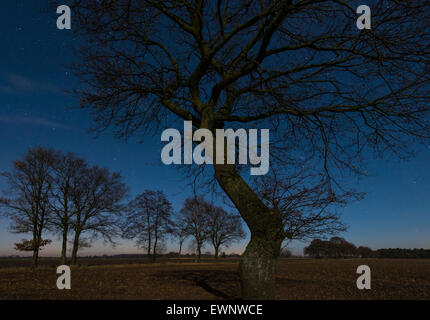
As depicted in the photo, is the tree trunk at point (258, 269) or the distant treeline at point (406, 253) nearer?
the tree trunk at point (258, 269)

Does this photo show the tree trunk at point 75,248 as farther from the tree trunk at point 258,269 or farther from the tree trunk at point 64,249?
the tree trunk at point 258,269

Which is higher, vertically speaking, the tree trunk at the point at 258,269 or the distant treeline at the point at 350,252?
the tree trunk at the point at 258,269

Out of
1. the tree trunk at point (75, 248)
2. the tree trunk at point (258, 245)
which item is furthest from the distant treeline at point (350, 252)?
the tree trunk at point (258, 245)

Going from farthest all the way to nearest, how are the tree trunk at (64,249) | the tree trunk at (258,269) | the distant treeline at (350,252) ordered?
1. the distant treeline at (350,252)
2. the tree trunk at (64,249)
3. the tree trunk at (258,269)

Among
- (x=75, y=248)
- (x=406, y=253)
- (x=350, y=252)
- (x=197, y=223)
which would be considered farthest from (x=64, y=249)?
(x=350, y=252)

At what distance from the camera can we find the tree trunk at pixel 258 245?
4.07 m

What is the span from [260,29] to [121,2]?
2.74 m

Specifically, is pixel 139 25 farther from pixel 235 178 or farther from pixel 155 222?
pixel 155 222

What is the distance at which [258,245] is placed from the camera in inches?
166

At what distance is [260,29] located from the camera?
476 centimetres

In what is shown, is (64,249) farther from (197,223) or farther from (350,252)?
(350,252)

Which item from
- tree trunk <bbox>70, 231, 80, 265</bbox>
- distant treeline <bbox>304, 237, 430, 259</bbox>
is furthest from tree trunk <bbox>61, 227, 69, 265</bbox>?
distant treeline <bbox>304, 237, 430, 259</bbox>

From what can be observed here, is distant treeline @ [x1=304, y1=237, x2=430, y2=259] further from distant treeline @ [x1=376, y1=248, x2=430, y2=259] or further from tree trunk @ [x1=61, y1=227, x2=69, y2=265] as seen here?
tree trunk @ [x1=61, y1=227, x2=69, y2=265]
